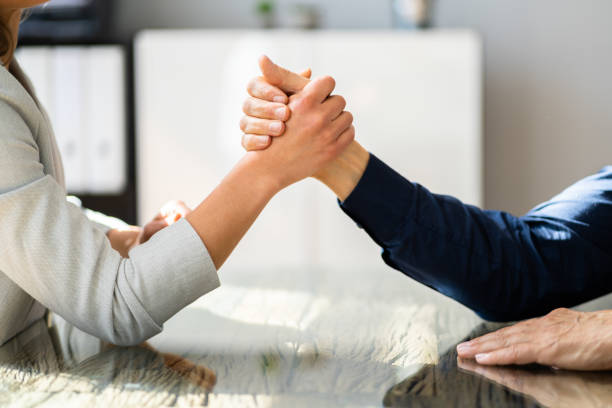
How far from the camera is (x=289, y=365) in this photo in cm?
66

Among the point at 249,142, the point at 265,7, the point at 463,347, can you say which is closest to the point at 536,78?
the point at 265,7

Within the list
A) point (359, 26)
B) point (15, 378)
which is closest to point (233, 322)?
point (15, 378)

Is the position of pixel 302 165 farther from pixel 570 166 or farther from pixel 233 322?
pixel 570 166

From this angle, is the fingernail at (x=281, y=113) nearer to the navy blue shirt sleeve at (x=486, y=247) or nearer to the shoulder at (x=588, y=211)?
the navy blue shirt sleeve at (x=486, y=247)

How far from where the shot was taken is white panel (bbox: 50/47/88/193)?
2.70m

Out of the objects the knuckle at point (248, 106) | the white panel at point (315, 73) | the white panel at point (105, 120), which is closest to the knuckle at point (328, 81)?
the knuckle at point (248, 106)

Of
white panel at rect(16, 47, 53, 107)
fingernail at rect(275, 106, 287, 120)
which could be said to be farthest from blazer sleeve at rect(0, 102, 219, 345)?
white panel at rect(16, 47, 53, 107)

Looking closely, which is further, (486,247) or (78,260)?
(486,247)

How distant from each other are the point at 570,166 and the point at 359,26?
1248mm

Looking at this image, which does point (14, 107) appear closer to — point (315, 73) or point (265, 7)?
point (315, 73)

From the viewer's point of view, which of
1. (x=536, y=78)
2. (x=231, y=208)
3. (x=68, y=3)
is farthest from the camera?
(x=536, y=78)

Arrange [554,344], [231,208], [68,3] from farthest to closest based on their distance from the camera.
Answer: [68,3] < [231,208] < [554,344]

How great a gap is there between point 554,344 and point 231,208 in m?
0.39

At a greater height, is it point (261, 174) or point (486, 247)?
point (261, 174)
